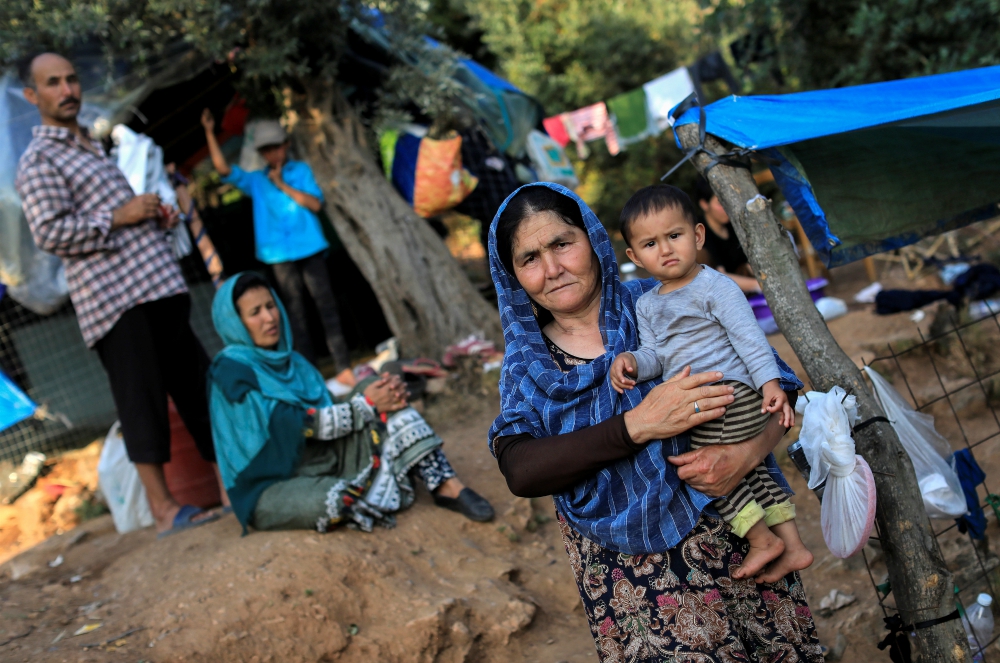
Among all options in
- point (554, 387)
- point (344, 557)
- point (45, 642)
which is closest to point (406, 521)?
point (344, 557)

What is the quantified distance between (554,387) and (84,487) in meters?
5.02

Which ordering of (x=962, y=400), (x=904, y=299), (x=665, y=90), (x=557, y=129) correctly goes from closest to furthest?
(x=962, y=400) → (x=904, y=299) → (x=665, y=90) → (x=557, y=129)

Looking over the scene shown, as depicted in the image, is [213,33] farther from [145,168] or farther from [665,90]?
[665,90]

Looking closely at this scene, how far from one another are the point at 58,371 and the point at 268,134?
3.02 m

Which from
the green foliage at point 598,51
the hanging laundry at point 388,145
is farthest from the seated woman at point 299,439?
the green foliage at point 598,51

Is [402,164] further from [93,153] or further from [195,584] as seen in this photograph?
[195,584]

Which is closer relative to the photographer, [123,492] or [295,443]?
[295,443]

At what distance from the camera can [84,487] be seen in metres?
5.58

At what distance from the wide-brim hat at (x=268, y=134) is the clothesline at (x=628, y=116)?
437 cm

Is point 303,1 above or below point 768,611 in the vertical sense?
above

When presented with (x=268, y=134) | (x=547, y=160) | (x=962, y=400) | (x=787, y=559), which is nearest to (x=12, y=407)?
(x=268, y=134)

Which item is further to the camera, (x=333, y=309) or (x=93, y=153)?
(x=333, y=309)

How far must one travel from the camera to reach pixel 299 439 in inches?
148

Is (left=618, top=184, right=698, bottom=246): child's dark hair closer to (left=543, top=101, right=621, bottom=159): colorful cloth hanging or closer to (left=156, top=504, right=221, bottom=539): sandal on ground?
(left=156, top=504, right=221, bottom=539): sandal on ground
